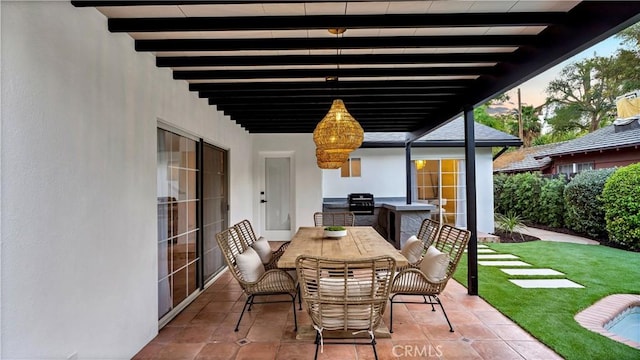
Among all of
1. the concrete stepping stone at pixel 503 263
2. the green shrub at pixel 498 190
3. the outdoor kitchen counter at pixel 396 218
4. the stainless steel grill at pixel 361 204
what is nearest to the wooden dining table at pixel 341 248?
the outdoor kitchen counter at pixel 396 218

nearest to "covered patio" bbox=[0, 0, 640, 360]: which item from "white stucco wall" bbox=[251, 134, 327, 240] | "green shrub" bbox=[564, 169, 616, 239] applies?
"white stucco wall" bbox=[251, 134, 327, 240]

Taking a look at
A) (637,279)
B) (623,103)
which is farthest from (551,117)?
(637,279)

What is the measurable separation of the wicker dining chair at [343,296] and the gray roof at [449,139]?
5710 millimetres

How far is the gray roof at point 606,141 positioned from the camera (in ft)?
24.4

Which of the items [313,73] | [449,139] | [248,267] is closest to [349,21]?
[313,73]

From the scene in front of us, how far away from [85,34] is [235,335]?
2.61 m

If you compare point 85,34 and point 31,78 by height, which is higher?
point 85,34

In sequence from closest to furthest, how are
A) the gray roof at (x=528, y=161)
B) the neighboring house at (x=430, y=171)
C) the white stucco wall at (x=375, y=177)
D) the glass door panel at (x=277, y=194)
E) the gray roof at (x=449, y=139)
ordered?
1. the glass door panel at (x=277, y=194)
2. the gray roof at (x=449, y=139)
3. the neighboring house at (x=430, y=171)
4. the white stucco wall at (x=375, y=177)
5. the gray roof at (x=528, y=161)

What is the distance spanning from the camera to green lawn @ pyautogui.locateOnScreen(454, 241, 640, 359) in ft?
8.40

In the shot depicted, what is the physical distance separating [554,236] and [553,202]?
1.17m

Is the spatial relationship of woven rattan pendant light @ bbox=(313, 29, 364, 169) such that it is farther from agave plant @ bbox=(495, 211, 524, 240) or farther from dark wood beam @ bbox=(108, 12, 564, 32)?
agave plant @ bbox=(495, 211, 524, 240)

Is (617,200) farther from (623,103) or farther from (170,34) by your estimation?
(170,34)

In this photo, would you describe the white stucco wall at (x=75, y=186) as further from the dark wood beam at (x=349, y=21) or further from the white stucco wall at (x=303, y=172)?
the white stucco wall at (x=303, y=172)

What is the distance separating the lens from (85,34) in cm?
196
